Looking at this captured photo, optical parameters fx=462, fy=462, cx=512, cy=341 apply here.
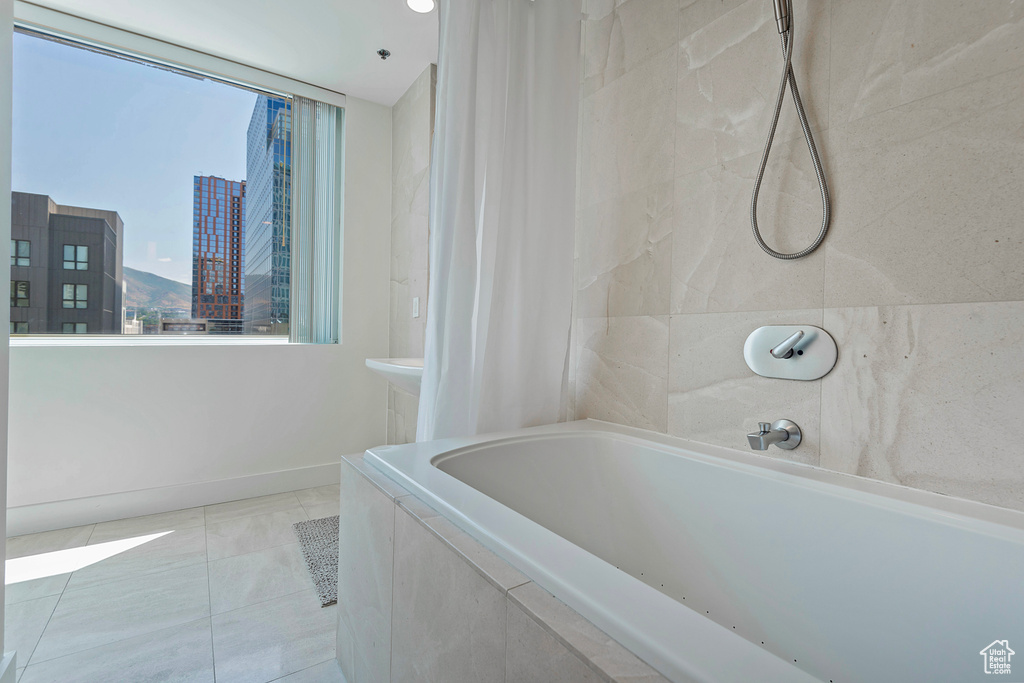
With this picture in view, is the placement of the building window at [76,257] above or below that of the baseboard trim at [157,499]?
above

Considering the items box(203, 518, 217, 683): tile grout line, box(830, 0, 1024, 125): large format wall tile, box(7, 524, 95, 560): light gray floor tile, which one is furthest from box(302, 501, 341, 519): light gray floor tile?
box(830, 0, 1024, 125): large format wall tile

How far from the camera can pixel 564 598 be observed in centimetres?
55

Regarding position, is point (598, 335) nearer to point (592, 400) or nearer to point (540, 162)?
point (592, 400)

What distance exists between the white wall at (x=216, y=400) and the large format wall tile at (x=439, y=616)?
2.04m

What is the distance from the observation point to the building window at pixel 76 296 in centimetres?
214

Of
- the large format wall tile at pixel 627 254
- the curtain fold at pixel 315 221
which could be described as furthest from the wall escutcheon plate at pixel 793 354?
the curtain fold at pixel 315 221

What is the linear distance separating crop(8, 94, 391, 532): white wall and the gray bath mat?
0.60 metres

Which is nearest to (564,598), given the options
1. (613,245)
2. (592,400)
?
(592,400)

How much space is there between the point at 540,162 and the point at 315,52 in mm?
1605

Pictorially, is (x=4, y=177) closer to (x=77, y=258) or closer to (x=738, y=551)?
(x=77, y=258)

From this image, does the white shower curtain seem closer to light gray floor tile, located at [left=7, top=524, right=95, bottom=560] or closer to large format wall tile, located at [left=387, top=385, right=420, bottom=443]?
large format wall tile, located at [left=387, top=385, right=420, bottom=443]

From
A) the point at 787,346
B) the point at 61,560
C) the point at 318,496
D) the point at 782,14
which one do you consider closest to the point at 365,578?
the point at 787,346

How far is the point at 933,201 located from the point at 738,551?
31.7 inches

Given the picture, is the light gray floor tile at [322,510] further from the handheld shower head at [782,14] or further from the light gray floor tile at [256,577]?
the handheld shower head at [782,14]
